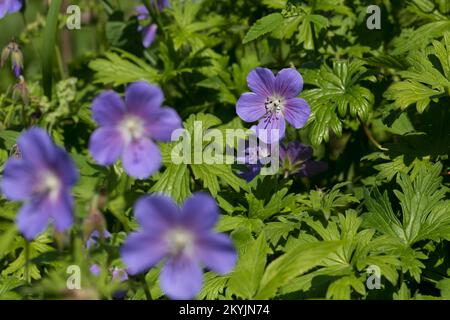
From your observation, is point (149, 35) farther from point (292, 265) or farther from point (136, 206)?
point (136, 206)

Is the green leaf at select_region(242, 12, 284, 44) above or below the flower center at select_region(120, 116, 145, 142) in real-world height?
above

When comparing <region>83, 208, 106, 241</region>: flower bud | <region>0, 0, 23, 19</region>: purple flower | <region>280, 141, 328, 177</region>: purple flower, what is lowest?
<region>280, 141, 328, 177</region>: purple flower

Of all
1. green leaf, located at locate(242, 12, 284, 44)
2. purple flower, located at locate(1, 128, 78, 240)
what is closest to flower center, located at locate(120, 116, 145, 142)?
purple flower, located at locate(1, 128, 78, 240)

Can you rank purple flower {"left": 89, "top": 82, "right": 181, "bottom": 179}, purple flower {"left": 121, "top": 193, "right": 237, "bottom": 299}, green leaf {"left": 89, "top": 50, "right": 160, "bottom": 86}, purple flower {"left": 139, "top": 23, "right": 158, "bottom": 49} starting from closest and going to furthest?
purple flower {"left": 121, "top": 193, "right": 237, "bottom": 299}
purple flower {"left": 89, "top": 82, "right": 181, "bottom": 179}
green leaf {"left": 89, "top": 50, "right": 160, "bottom": 86}
purple flower {"left": 139, "top": 23, "right": 158, "bottom": 49}

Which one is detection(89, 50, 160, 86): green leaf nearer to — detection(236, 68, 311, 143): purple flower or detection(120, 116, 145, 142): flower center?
detection(236, 68, 311, 143): purple flower

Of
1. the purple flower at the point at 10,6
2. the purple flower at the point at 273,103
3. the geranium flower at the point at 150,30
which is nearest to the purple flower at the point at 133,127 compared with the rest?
the purple flower at the point at 273,103

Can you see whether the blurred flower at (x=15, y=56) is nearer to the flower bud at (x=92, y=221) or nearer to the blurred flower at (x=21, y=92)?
the blurred flower at (x=21, y=92)
